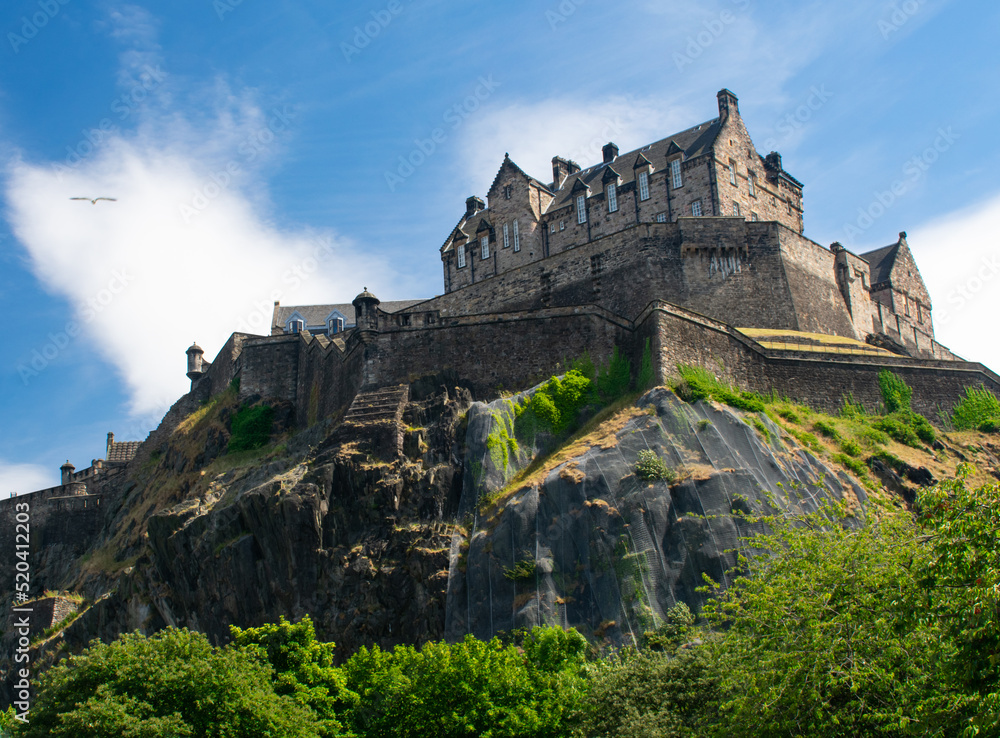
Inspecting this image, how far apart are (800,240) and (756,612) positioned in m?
36.7

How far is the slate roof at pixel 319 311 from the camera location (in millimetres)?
72188

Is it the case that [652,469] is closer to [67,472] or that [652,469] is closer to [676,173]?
[676,173]

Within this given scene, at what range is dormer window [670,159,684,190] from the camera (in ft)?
185

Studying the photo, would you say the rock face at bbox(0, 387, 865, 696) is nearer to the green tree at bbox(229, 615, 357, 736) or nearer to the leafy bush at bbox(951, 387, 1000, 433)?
the green tree at bbox(229, 615, 357, 736)

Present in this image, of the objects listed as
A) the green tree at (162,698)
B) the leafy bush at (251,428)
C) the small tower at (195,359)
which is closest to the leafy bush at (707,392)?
the green tree at (162,698)

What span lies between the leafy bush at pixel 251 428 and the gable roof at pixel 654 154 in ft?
70.3

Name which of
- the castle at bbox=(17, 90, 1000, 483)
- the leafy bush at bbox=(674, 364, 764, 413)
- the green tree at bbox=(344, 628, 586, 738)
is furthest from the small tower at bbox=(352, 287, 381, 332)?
the green tree at bbox=(344, 628, 586, 738)

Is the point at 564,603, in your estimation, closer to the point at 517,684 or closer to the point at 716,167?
the point at 517,684

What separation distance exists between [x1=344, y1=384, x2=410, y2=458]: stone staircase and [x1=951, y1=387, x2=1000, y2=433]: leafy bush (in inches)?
996

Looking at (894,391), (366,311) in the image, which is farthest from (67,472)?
(894,391)

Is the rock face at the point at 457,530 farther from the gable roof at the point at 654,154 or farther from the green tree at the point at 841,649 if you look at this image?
the gable roof at the point at 654,154

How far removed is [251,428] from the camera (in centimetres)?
5262

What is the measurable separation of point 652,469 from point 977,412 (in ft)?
65.0

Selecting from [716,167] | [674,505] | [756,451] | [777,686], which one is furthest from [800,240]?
[777,686]
